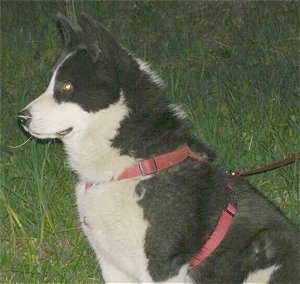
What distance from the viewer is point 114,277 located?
13.7 ft

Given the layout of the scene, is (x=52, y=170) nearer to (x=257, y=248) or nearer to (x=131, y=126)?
(x=131, y=126)

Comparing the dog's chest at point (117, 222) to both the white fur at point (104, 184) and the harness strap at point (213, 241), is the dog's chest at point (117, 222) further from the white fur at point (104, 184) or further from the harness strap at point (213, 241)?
the harness strap at point (213, 241)

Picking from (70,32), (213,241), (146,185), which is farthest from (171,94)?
(213,241)

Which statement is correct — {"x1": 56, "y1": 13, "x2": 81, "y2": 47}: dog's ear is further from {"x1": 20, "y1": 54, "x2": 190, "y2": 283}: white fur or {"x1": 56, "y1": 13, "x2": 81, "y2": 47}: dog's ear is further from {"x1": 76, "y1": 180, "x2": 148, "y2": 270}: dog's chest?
{"x1": 76, "y1": 180, "x2": 148, "y2": 270}: dog's chest

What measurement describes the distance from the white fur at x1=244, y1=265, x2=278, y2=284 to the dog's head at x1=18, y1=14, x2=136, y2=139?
3.54 feet

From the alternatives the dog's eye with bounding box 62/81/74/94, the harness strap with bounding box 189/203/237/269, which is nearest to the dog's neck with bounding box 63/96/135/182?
the dog's eye with bounding box 62/81/74/94

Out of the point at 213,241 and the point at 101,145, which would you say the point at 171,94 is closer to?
the point at 101,145

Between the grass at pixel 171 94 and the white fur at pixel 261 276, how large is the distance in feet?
3.15

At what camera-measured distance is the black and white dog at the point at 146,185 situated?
3795 millimetres

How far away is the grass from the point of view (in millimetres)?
4867

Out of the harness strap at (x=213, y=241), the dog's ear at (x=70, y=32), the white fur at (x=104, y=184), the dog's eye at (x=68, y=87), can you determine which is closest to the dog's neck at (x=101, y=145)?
the white fur at (x=104, y=184)

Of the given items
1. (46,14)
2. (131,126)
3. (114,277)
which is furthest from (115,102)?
(46,14)

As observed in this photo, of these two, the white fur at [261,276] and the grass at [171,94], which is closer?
the white fur at [261,276]

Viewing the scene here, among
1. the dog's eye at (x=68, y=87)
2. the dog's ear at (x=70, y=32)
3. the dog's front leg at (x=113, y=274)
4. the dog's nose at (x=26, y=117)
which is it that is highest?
the dog's ear at (x=70, y=32)
